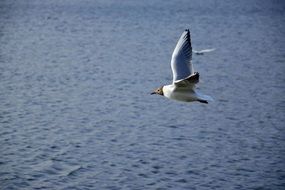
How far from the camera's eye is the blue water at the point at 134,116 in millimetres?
16656

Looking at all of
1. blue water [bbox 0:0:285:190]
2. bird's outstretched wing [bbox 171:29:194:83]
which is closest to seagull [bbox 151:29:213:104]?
bird's outstretched wing [bbox 171:29:194:83]

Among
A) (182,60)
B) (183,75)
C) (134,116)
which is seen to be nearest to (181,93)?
(183,75)

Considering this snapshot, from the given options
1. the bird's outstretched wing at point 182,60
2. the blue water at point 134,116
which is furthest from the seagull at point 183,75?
the blue water at point 134,116

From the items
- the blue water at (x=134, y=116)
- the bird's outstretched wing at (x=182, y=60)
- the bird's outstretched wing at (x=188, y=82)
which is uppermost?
the bird's outstretched wing at (x=182, y=60)

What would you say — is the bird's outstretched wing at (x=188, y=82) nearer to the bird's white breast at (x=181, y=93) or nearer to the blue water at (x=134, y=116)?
the bird's white breast at (x=181, y=93)

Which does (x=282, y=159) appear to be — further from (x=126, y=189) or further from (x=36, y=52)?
(x=36, y=52)

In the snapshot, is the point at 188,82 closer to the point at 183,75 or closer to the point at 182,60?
the point at 183,75

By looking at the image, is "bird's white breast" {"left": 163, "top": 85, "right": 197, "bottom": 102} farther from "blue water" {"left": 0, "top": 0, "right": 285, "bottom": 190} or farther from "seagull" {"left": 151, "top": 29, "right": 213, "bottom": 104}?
"blue water" {"left": 0, "top": 0, "right": 285, "bottom": 190}

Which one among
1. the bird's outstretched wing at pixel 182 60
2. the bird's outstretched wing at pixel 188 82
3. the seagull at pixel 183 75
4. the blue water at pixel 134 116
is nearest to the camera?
the bird's outstretched wing at pixel 188 82

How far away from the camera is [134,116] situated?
22.2 metres

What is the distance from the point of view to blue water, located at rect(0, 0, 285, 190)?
16656 millimetres

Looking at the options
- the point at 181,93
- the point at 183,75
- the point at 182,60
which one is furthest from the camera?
the point at 182,60

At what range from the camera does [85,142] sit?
19.2 meters

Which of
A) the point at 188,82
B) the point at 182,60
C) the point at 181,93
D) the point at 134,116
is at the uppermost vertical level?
the point at 182,60
